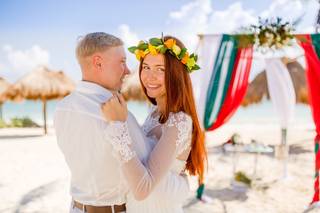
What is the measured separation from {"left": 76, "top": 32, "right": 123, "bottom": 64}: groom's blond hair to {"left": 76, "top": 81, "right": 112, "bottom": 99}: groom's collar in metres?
0.11

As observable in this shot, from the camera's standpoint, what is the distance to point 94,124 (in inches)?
61.0

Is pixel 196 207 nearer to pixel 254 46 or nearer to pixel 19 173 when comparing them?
pixel 254 46

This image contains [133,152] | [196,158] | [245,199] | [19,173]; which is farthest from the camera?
[19,173]

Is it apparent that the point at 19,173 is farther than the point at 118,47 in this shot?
Yes

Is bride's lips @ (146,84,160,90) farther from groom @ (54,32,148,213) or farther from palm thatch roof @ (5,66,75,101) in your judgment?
palm thatch roof @ (5,66,75,101)

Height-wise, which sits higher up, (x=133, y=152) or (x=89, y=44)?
(x=89, y=44)

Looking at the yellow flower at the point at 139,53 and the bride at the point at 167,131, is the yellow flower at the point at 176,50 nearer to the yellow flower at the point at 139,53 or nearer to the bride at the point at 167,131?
the bride at the point at 167,131

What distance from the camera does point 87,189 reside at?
167 cm

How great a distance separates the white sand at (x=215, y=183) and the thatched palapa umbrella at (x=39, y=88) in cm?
452

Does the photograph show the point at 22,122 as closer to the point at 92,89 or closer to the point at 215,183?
the point at 215,183

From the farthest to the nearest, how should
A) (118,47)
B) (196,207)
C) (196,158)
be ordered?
(196,207), (196,158), (118,47)

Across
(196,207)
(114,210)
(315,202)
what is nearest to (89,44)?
(114,210)

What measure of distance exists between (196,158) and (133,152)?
0.53 metres

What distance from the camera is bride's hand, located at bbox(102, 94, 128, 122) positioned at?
57.7 inches
